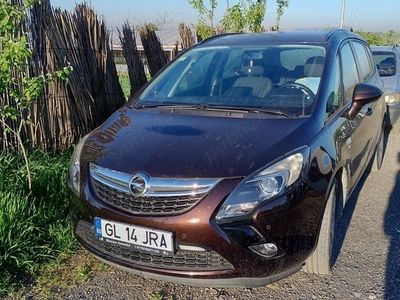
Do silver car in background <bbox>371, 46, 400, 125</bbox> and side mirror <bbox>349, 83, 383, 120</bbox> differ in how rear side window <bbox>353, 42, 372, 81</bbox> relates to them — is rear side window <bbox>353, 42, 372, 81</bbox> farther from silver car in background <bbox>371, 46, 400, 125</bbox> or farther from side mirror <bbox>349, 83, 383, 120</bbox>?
silver car in background <bbox>371, 46, 400, 125</bbox>

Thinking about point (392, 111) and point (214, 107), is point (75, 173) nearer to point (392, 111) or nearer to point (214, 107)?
point (214, 107)

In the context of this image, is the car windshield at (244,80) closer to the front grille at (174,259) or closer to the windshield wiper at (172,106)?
the windshield wiper at (172,106)

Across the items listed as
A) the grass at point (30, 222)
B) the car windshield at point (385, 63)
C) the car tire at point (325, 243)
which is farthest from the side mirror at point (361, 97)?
the car windshield at point (385, 63)

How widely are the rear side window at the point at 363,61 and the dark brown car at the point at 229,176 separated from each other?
0.96m

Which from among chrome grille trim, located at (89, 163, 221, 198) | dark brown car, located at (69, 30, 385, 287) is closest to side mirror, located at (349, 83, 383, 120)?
dark brown car, located at (69, 30, 385, 287)

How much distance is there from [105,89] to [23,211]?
8.47 ft

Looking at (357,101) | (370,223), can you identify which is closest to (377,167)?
(370,223)

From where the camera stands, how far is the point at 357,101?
3.01 m

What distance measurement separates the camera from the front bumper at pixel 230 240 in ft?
6.84

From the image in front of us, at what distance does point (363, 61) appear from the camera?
14.1 feet

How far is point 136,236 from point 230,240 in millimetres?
521

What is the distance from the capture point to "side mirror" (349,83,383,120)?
3.00 metres

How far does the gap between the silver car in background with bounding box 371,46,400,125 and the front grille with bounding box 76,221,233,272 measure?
525 cm

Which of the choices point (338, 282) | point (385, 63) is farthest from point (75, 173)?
point (385, 63)
